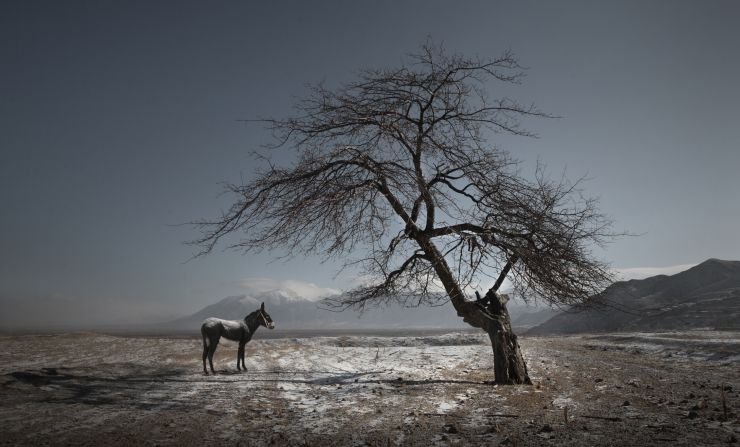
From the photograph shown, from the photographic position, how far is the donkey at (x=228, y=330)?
35.5 feet

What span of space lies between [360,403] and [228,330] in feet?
18.9

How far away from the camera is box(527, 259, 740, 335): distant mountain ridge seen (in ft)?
147

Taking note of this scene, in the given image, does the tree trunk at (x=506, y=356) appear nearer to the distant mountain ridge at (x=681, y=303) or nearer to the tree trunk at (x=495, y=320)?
the tree trunk at (x=495, y=320)

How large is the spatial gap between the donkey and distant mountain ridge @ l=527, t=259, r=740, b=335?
36.2 metres

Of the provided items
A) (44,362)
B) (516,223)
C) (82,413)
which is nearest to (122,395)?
(82,413)

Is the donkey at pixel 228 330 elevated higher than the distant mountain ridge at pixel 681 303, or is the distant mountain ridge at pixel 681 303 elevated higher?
the donkey at pixel 228 330

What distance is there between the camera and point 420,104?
9570 mm

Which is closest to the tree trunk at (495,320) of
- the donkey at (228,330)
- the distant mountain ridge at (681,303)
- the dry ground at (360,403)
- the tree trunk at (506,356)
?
the tree trunk at (506,356)

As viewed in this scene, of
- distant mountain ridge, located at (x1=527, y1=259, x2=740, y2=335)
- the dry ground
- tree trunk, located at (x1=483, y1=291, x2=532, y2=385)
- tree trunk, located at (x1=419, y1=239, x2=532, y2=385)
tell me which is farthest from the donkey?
distant mountain ridge, located at (x1=527, y1=259, x2=740, y2=335)

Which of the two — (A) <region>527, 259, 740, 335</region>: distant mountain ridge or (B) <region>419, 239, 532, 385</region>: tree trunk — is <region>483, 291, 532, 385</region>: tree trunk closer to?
(B) <region>419, 239, 532, 385</region>: tree trunk

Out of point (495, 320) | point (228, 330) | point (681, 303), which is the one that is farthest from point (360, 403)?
point (681, 303)

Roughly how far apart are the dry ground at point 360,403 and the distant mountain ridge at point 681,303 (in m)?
32.9

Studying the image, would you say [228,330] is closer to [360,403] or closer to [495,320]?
[360,403]

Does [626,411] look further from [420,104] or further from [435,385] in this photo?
[420,104]
